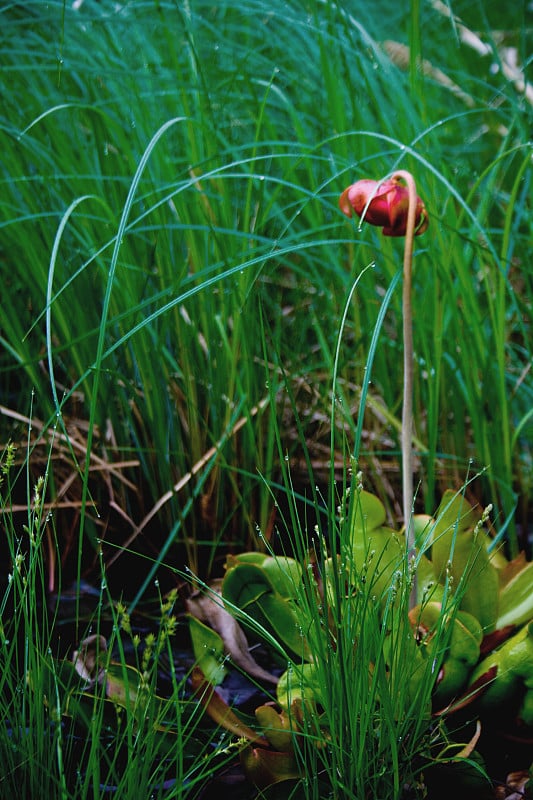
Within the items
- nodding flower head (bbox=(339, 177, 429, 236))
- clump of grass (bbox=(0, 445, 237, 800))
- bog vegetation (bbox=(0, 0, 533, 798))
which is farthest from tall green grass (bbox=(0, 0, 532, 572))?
clump of grass (bbox=(0, 445, 237, 800))

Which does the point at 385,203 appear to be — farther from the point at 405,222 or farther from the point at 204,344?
the point at 204,344

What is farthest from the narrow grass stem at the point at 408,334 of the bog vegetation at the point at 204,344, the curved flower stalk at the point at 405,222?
the bog vegetation at the point at 204,344

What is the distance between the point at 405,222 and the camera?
0.84m

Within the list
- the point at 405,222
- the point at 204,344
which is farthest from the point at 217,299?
the point at 405,222

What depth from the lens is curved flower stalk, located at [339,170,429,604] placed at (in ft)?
2.61

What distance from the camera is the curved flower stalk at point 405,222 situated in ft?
2.61

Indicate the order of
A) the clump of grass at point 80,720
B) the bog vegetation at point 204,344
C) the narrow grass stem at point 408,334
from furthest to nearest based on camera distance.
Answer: the bog vegetation at point 204,344 < the narrow grass stem at point 408,334 < the clump of grass at point 80,720

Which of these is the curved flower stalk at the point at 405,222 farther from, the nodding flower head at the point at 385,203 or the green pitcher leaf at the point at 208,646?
the green pitcher leaf at the point at 208,646

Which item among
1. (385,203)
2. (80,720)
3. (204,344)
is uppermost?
(385,203)

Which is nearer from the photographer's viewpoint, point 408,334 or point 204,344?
point 408,334

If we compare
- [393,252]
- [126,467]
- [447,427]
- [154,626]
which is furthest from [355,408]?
[154,626]

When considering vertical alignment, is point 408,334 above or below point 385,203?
below

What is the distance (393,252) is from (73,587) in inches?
28.2

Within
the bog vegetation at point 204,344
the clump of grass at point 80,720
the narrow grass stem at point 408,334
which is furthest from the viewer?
the bog vegetation at point 204,344
